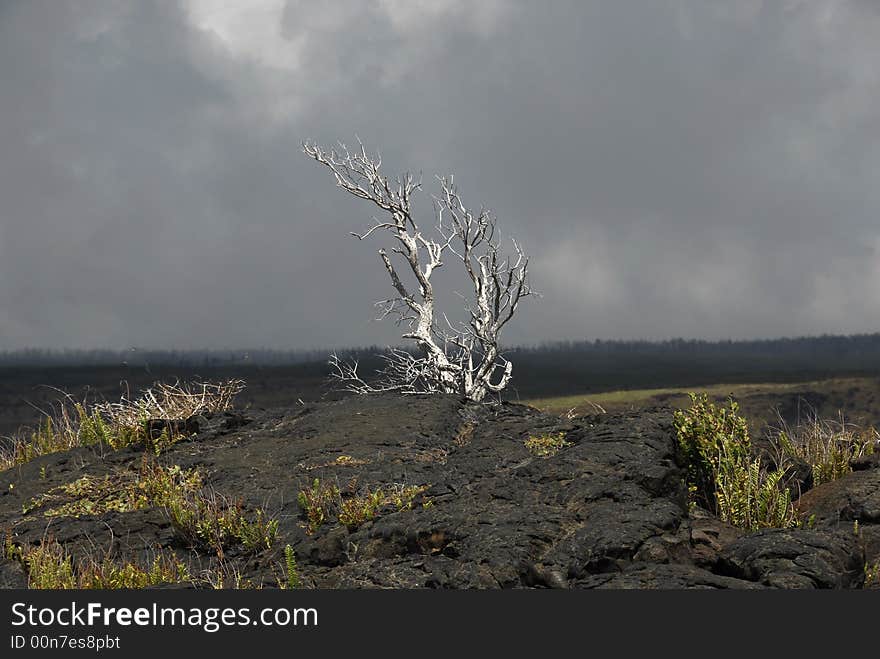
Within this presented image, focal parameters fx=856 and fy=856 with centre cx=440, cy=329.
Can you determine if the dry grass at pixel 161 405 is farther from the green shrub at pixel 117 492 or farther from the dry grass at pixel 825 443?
the dry grass at pixel 825 443

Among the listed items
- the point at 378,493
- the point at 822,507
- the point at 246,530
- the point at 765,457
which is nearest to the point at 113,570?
the point at 246,530

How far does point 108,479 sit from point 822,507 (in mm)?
9093

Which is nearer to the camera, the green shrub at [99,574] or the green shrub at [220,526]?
the green shrub at [99,574]

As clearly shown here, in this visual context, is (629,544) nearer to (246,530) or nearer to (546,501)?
(546,501)

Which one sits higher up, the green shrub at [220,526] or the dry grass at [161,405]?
the dry grass at [161,405]

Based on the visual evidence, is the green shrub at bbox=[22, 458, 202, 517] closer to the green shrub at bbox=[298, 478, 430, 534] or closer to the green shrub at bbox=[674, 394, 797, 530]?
the green shrub at bbox=[298, 478, 430, 534]

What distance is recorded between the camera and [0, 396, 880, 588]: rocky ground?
6629 millimetres

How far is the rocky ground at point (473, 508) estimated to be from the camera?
6.63 m

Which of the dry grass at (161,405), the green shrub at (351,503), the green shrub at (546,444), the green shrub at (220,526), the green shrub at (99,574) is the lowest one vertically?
the green shrub at (99,574)

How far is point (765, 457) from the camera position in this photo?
1195 cm

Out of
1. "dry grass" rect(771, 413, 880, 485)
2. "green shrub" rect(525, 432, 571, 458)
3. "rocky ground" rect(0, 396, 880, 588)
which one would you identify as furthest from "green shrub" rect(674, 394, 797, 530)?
"green shrub" rect(525, 432, 571, 458)

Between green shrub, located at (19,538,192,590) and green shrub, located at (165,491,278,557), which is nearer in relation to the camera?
green shrub, located at (19,538,192,590)

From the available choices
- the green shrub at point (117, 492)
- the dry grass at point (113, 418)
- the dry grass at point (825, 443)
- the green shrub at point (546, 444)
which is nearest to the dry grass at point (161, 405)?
the dry grass at point (113, 418)

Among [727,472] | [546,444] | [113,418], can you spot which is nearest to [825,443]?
[727,472]
